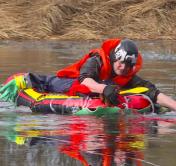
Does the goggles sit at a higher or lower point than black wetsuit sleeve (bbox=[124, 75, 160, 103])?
higher

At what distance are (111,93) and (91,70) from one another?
68 cm

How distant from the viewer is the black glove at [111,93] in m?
10.8

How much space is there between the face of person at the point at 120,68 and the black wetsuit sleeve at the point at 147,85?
0.41 meters

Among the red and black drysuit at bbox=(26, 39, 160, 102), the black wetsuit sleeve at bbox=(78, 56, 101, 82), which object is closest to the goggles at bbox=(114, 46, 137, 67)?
the red and black drysuit at bbox=(26, 39, 160, 102)

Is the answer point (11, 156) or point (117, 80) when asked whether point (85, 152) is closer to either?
point (11, 156)

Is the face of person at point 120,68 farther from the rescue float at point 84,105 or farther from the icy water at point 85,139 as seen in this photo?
the icy water at point 85,139

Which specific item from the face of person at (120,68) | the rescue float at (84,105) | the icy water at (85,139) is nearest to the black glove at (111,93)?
the rescue float at (84,105)

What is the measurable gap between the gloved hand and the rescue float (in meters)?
0.92

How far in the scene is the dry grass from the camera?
27078 mm

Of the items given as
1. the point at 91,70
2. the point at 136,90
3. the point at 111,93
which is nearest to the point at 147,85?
the point at 136,90

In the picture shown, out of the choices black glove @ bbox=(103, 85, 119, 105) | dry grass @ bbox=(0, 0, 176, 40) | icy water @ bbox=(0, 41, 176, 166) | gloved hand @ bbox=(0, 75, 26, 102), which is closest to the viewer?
icy water @ bbox=(0, 41, 176, 166)

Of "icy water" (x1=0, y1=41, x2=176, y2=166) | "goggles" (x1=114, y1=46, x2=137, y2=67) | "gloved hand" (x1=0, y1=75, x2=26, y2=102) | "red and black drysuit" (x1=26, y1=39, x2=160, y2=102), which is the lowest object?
"icy water" (x1=0, y1=41, x2=176, y2=166)

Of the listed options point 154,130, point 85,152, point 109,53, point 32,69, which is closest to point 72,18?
point 32,69

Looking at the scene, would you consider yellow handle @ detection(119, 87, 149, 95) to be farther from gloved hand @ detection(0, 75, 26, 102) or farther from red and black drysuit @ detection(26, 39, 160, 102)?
gloved hand @ detection(0, 75, 26, 102)
